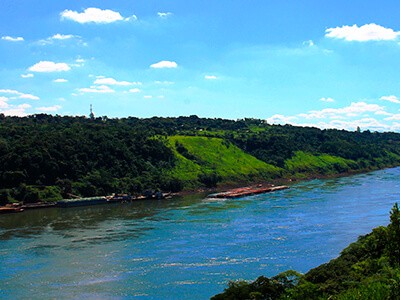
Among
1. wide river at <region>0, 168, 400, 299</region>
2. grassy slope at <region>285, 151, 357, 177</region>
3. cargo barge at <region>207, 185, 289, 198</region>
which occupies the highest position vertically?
grassy slope at <region>285, 151, 357, 177</region>

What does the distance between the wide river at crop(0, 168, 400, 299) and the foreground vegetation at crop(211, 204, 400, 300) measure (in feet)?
27.4

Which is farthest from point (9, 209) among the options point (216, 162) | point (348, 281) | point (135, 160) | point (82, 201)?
point (348, 281)

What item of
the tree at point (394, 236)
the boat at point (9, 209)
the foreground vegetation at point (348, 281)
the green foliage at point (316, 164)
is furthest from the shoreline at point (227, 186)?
the tree at point (394, 236)

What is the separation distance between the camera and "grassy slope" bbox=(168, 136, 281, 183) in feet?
396

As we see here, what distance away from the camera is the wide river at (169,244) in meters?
38.8

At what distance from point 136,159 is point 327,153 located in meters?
86.9

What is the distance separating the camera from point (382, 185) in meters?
110

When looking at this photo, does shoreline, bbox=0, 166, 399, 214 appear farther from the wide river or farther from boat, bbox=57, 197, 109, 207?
the wide river

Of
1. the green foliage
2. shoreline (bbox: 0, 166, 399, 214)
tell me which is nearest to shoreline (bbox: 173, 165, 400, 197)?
shoreline (bbox: 0, 166, 399, 214)

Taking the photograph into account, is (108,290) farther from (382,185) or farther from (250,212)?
(382,185)

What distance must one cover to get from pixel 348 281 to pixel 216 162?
102787mm

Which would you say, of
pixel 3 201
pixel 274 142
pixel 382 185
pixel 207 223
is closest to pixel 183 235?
pixel 207 223

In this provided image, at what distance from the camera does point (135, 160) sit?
11419 cm

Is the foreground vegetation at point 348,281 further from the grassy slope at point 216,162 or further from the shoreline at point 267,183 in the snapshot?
the grassy slope at point 216,162
